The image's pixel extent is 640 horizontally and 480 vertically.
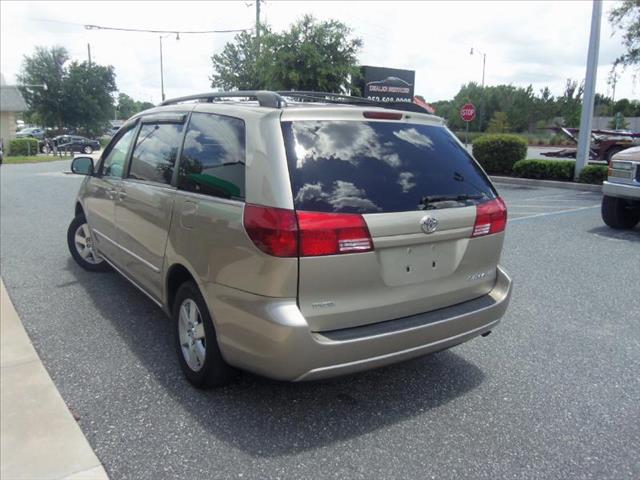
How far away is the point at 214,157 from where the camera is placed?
3217 mm

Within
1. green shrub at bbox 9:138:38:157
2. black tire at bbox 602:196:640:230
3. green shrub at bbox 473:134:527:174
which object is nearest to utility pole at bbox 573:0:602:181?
green shrub at bbox 473:134:527:174

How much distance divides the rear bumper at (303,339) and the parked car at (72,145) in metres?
36.0

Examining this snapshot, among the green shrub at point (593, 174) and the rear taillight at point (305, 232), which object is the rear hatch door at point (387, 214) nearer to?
the rear taillight at point (305, 232)

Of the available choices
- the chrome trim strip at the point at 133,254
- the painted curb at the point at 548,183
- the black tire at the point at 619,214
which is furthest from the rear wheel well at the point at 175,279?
the painted curb at the point at 548,183

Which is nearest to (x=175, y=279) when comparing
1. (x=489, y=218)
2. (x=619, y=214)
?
(x=489, y=218)

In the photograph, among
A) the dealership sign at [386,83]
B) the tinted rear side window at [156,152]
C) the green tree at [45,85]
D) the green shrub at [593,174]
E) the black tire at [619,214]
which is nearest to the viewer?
the tinted rear side window at [156,152]

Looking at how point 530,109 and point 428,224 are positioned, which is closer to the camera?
point 428,224

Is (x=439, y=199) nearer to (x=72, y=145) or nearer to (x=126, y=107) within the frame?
(x=72, y=145)

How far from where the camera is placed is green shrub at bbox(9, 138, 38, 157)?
34.6 metres

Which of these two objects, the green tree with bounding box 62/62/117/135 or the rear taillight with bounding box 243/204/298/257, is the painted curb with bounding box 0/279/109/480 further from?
the green tree with bounding box 62/62/117/135

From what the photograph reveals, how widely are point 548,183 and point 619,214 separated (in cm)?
663

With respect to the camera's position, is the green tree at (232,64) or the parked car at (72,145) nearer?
the green tree at (232,64)

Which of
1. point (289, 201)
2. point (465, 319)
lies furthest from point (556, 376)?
point (289, 201)

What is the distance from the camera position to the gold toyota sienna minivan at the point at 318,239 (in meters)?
2.66
